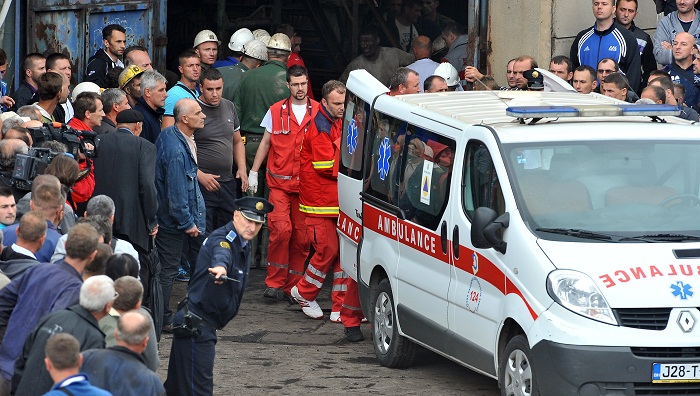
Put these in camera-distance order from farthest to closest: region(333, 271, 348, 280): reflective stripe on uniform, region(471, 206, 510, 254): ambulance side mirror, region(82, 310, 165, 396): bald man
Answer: region(333, 271, 348, 280): reflective stripe on uniform, region(471, 206, 510, 254): ambulance side mirror, region(82, 310, 165, 396): bald man

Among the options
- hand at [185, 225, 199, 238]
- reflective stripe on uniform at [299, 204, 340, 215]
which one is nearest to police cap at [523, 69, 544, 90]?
reflective stripe on uniform at [299, 204, 340, 215]

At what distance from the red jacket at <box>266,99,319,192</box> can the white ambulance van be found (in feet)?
6.31

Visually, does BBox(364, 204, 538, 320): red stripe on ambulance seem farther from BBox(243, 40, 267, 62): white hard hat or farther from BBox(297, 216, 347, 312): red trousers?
BBox(243, 40, 267, 62): white hard hat

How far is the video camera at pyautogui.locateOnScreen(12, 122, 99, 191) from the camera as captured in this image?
880 centimetres

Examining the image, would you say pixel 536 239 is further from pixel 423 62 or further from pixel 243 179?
pixel 423 62

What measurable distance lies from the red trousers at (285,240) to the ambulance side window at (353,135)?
1.45 metres

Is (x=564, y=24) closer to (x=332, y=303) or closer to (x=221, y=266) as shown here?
(x=332, y=303)

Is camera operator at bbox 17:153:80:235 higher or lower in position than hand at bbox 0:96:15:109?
lower

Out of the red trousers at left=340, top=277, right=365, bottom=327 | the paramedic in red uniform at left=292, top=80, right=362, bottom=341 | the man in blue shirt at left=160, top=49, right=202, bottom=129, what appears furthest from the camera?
the man in blue shirt at left=160, top=49, right=202, bottom=129

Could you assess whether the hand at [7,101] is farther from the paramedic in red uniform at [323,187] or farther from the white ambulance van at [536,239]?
the white ambulance van at [536,239]

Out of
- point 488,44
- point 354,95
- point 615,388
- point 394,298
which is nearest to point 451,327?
point 394,298

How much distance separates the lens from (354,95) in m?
10.9

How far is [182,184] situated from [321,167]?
131 cm

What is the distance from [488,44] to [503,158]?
6.98 metres
